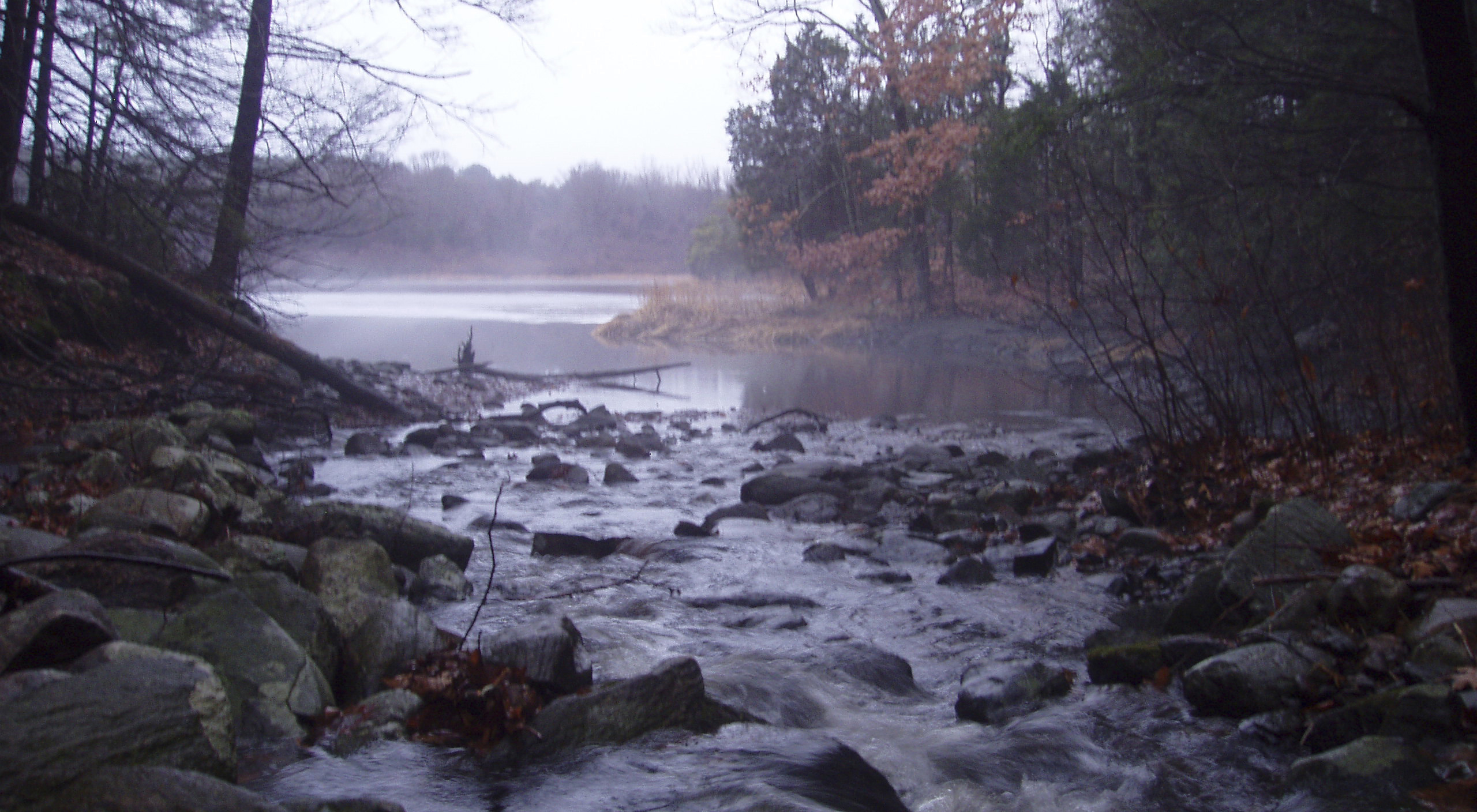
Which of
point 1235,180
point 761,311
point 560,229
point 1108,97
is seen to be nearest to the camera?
point 1108,97

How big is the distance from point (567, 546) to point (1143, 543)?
12.9 ft

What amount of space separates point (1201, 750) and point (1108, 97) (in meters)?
4.93

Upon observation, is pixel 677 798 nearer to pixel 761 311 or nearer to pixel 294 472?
pixel 294 472

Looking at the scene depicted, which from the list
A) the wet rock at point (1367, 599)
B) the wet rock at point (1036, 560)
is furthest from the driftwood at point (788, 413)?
the wet rock at point (1367, 599)

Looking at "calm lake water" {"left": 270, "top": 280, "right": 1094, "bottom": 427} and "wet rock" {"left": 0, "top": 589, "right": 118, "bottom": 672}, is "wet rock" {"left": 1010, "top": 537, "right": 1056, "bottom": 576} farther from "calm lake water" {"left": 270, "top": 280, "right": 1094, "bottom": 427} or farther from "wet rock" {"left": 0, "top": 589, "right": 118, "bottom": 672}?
"wet rock" {"left": 0, "top": 589, "right": 118, "bottom": 672}

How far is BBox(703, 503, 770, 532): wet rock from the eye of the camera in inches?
332

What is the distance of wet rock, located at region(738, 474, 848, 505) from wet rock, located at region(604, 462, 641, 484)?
1.45 meters

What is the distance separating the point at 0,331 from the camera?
8828mm

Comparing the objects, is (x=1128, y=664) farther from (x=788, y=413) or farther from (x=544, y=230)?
(x=544, y=230)

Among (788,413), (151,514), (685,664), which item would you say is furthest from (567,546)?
(788,413)

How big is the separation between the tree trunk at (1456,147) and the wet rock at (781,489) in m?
4.83

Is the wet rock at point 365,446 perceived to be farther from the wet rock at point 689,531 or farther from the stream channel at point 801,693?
the wet rock at point 689,531

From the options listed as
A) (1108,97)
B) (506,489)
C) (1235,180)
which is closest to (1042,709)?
(1108,97)

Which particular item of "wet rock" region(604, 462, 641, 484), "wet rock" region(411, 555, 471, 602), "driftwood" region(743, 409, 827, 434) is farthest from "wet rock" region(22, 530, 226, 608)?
"driftwood" region(743, 409, 827, 434)
